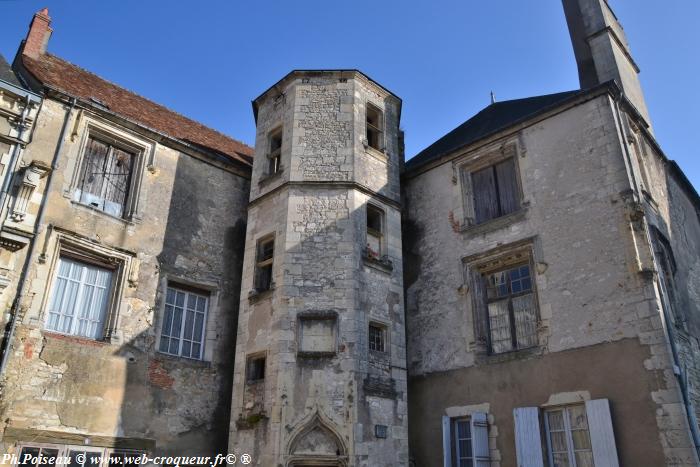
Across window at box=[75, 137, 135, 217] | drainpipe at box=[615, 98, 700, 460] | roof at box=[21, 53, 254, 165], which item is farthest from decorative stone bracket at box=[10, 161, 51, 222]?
drainpipe at box=[615, 98, 700, 460]

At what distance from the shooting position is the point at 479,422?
30.2 ft

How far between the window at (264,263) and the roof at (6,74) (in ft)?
16.7

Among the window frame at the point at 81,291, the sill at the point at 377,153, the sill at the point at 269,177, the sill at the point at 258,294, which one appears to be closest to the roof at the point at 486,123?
the sill at the point at 377,153

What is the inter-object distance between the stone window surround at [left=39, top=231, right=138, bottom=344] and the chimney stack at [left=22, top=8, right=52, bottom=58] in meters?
4.97

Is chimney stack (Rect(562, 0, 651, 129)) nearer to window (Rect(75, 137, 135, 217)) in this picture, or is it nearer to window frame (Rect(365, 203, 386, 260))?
window frame (Rect(365, 203, 386, 260))

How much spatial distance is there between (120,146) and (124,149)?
0.36 feet

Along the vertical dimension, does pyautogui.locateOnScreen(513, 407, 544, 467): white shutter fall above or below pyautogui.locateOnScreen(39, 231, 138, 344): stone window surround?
below

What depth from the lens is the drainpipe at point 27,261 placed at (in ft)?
26.6

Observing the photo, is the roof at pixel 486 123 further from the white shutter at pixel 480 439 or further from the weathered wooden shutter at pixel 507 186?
the white shutter at pixel 480 439

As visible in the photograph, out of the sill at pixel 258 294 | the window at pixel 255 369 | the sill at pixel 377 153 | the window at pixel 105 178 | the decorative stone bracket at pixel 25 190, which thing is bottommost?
the window at pixel 255 369

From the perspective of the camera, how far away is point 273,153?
472 inches

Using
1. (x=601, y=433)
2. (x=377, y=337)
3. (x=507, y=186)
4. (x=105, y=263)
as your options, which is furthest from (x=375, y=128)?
(x=601, y=433)

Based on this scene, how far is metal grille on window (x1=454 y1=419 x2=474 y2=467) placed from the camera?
9328 millimetres

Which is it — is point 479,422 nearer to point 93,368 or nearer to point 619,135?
point 619,135
